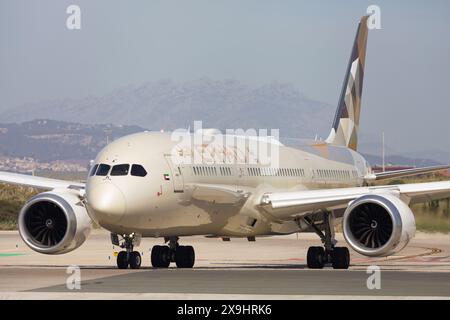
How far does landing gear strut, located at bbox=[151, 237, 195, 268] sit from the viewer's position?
130ft

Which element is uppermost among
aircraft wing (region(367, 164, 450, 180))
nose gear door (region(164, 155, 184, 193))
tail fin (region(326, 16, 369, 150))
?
tail fin (region(326, 16, 369, 150))

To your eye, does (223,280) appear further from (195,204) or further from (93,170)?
(195,204)

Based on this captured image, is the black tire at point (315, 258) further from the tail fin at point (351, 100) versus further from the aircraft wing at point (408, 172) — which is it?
the tail fin at point (351, 100)

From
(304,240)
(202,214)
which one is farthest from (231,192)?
(304,240)

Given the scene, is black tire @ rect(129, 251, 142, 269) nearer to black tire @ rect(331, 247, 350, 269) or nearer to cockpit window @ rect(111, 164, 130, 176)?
cockpit window @ rect(111, 164, 130, 176)

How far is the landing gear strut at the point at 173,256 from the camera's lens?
39.7 meters

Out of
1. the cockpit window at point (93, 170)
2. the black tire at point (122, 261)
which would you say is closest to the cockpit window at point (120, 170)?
the cockpit window at point (93, 170)

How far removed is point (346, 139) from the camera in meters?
54.3

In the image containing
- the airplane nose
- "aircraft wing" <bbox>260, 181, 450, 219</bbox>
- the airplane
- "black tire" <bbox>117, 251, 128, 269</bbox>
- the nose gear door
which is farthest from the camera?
"aircraft wing" <bbox>260, 181, 450, 219</bbox>

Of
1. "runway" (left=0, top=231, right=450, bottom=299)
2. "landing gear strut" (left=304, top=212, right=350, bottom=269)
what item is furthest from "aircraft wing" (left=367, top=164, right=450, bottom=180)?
"landing gear strut" (left=304, top=212, right=350, bottom=269)

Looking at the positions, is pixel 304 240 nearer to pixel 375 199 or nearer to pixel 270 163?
pixel 270 163

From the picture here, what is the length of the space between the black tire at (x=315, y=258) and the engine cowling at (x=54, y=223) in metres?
7.87

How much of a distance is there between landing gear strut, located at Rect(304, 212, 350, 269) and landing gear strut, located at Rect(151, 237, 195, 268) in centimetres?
416
